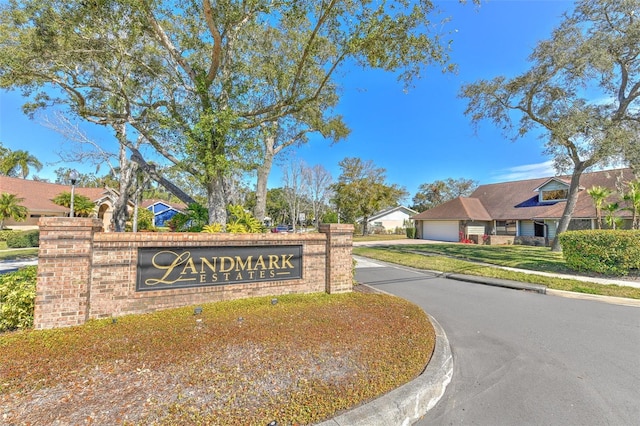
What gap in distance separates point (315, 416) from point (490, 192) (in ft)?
115

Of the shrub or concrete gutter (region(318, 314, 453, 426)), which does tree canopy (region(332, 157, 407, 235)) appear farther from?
concrete gutter (region(318, 314, 453, 426))

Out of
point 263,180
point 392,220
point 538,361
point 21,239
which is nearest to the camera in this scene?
point 538,361

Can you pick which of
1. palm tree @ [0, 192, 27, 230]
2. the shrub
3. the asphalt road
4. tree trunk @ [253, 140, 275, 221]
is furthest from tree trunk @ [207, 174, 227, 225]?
the shrub

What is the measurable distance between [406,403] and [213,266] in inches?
158

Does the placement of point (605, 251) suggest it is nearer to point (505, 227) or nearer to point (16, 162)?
point (505, 227)

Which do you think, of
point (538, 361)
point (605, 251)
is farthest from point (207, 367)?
point (605, 251)

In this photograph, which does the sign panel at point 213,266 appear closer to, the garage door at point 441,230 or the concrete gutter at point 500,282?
the concrete gutter at point 500,282

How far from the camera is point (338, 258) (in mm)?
6621

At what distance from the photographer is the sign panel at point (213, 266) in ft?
15.9

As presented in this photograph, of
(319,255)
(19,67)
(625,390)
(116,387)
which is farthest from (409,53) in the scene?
(19,67)

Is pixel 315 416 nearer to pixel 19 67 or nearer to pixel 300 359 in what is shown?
pixel 300 359

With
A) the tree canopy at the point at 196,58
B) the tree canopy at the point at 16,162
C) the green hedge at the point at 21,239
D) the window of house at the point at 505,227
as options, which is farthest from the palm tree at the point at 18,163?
the window of house at the point at 505,227

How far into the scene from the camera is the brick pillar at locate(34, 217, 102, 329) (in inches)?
157

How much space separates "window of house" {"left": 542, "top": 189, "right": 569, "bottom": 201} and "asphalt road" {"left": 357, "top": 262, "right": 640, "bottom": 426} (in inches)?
903
